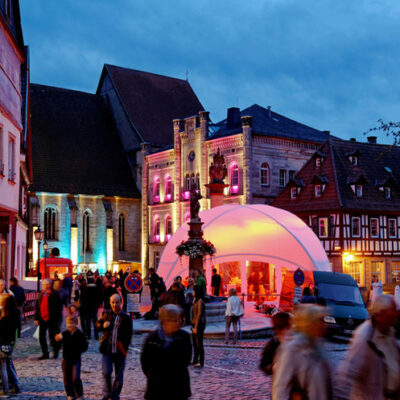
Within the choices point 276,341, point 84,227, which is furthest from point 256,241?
point 84,227

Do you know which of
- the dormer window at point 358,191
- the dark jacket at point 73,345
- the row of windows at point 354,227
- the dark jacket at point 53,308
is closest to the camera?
the dark jacket at point 73,345

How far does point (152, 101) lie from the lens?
226ft

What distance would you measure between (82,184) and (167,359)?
5674 centimetres

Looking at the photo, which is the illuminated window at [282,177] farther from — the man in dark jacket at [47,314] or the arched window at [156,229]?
the man in dark jacket at [47,314]

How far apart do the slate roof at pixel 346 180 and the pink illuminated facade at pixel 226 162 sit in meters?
3.69

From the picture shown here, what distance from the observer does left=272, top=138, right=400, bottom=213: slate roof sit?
4388 cm

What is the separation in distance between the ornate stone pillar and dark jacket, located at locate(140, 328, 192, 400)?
4354 centimetres

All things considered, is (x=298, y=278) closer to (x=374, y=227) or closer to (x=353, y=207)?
(x=353, y=207)

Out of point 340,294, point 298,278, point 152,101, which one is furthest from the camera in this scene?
point 152,101

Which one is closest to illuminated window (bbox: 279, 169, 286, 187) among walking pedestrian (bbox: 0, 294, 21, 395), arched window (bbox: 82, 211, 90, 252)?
arched window (bbox: 82, 211, 90, 252)

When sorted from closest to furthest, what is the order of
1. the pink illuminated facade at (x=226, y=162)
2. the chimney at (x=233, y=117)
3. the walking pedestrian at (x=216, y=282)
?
the walking pedestrian at (x=216, y=282) → the pink illuminated facade at (x=226, y=162) → the chimney at (x=233, y=117)

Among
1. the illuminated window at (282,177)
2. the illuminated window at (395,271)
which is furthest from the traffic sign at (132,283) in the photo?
the illuminated window at (282,177)

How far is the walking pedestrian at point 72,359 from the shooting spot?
9445 mm

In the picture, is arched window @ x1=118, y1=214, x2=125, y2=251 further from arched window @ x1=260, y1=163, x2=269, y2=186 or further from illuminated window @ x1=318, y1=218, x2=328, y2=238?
illuminated window @ x1=318, y1=218, x2=328, y2=238
